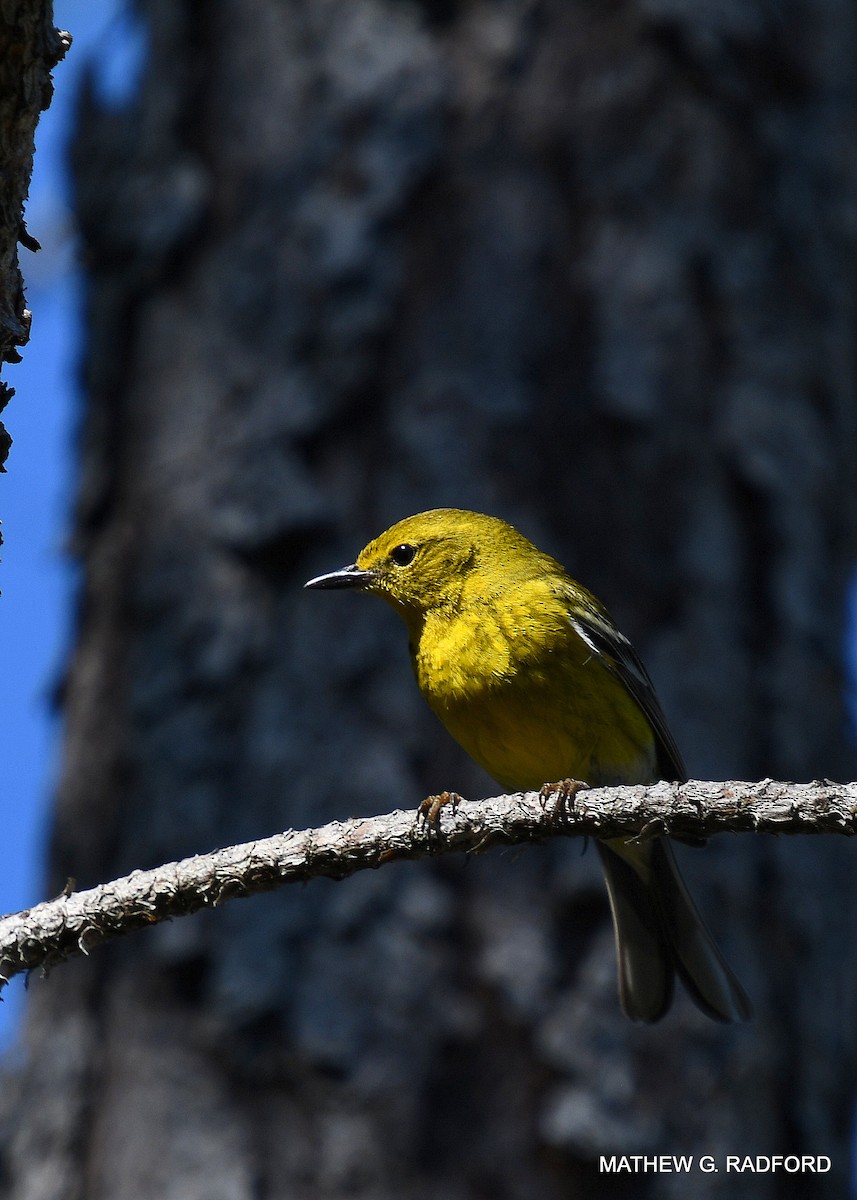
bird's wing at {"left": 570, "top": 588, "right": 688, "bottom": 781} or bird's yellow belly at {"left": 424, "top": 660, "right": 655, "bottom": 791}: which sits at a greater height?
bird's wing at {"left": 570, "top": 588, "right": 688, "bottom": 781}

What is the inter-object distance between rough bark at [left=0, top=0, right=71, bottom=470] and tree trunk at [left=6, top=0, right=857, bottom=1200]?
8.04 feet

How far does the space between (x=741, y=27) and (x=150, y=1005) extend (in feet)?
13.0

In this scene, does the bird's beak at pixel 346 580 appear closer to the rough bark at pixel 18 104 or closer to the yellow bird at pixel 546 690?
the yellow bird at pixel 546 690

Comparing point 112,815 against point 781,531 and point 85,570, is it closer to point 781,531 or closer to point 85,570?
point 85,570

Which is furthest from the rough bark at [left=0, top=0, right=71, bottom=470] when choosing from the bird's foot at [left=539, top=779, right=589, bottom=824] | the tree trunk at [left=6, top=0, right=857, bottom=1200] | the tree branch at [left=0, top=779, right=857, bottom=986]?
the tree trunk at [left=6, top=0, right=857, bottom=1200]

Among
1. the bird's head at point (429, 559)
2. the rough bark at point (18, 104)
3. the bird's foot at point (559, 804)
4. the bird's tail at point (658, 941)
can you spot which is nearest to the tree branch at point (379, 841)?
the bird's foot at point (559, 804)

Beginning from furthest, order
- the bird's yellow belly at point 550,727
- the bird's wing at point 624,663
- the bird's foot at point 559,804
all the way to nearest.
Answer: the bird's wing at point 624,663 → the bird's yellow belly at point 550,727 → the bird's foot at point 559,804

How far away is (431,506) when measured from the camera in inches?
171

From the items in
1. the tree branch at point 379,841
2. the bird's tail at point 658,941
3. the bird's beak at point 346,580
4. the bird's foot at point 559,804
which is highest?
the bird's beak at point 346,580

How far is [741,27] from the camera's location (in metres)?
4.84

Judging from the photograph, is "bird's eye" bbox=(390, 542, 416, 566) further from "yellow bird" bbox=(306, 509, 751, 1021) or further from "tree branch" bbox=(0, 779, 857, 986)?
"tree branch" bbox=(0, 779, 857, 986)

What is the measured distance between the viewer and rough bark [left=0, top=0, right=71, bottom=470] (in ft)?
5.42

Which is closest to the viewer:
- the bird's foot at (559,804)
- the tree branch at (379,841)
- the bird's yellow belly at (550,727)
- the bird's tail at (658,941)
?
the tree branch at (379,841)

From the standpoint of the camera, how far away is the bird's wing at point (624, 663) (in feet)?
12.1
